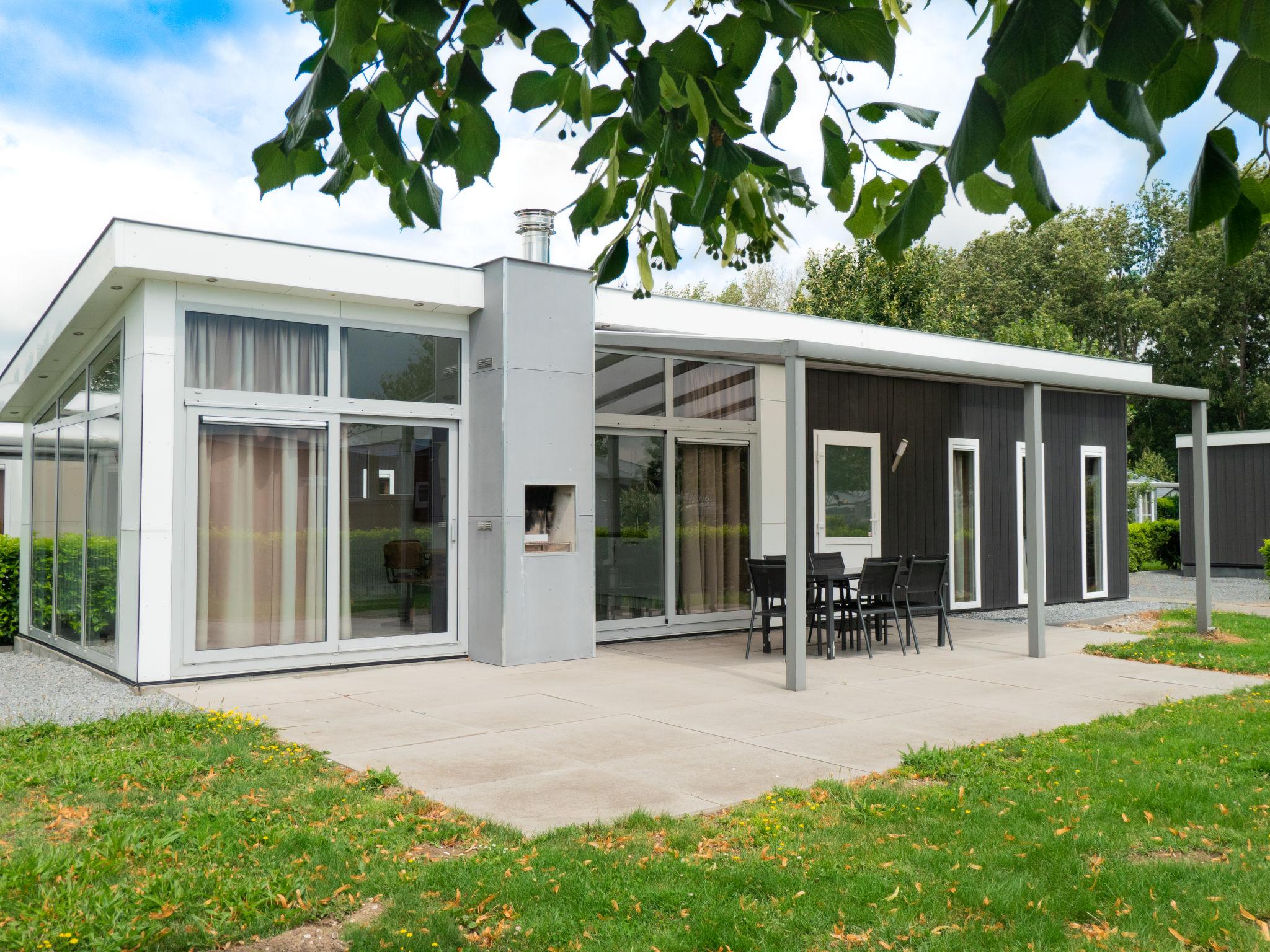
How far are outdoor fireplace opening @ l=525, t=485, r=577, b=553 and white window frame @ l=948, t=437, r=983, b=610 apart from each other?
18.4 ft

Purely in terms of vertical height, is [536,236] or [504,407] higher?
[536,236]

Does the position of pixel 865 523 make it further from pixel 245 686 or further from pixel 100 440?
pixel 100 440

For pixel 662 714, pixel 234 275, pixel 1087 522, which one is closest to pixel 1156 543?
pixel 1087 522

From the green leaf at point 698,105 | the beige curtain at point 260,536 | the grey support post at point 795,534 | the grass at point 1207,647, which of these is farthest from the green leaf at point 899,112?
the grass at point 1207,647

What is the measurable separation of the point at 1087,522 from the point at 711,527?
6.24m

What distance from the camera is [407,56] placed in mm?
1993

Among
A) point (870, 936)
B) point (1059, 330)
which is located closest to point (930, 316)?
point (1059, 330)

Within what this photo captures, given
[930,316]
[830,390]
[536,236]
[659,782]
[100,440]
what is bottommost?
[659,782]

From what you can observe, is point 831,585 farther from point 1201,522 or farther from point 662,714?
point 1201,522

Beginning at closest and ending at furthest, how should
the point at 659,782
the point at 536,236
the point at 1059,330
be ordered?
the point at 659,782 → the point at 536,236 → the point at 1059,330

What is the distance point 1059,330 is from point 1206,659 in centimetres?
2160

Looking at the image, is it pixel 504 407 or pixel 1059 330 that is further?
pixel 1059 330

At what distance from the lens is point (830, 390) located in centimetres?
1158

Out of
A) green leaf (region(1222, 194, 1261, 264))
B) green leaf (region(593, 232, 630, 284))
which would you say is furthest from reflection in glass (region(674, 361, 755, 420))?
green leaf (region(1222, 194, 1261, 264))
